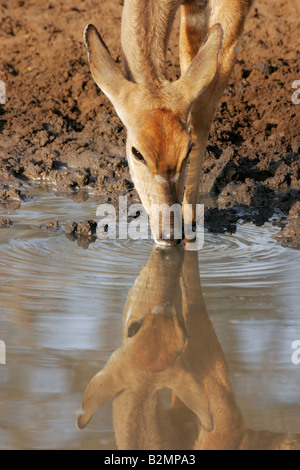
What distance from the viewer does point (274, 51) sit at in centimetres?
1168

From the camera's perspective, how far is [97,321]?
16.3 ft

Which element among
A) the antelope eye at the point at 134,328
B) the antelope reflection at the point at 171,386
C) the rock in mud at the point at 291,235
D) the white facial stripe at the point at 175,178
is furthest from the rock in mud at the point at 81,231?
the antelope eye at the point at 134,328

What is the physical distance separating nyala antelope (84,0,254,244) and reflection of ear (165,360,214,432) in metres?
1.88

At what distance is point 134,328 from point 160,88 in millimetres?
2105

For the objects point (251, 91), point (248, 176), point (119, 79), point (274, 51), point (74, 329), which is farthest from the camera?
point (274, 51)

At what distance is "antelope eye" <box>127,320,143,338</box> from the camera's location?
4.75m

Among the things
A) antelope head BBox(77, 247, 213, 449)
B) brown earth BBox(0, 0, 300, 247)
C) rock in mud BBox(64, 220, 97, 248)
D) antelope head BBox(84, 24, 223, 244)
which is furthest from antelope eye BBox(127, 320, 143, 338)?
brown earth BBox(0, 0, 300, 247)

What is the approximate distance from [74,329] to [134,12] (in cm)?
289

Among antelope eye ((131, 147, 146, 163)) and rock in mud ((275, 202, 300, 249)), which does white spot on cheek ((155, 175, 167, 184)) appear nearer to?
antelope eye ((131, 147, 146, 163))

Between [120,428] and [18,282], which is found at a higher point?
[18,282]

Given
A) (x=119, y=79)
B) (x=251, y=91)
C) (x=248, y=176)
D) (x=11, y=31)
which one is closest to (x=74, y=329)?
(x=119, y=79)

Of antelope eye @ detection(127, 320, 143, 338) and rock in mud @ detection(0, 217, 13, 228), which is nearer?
antelope eye @ detection(127, 320, 143, 338)

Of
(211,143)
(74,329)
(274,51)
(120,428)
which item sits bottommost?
(120,428)

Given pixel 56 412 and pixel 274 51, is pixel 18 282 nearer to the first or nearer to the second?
pixel 56 412
